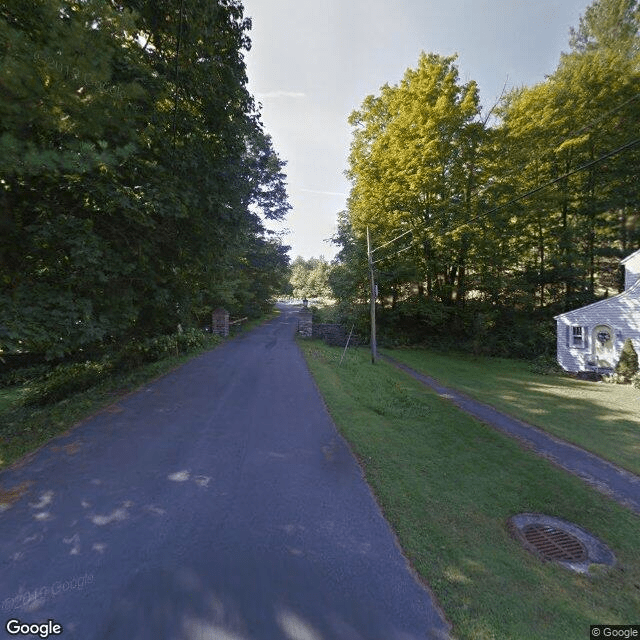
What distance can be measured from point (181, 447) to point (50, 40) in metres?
6.58

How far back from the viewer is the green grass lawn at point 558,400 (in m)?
7.54

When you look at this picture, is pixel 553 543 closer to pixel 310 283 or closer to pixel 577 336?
pixel 577 336

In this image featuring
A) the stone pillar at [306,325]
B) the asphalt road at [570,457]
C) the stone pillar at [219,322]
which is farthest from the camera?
the stone pillar at [306,325]

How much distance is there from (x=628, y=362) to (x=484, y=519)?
14.8 metres

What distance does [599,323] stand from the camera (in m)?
15.6

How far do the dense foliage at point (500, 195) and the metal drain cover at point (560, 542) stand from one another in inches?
615

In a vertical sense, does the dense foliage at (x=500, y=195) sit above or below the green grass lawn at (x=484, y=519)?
Result: above

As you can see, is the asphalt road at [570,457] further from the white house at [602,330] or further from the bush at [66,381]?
the bush at [66,381]

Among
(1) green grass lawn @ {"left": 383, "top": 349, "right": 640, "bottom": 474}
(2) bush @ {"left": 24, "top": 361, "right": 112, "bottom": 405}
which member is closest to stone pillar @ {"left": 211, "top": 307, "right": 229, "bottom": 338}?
(2) bush @ {"left": 24, "top": 361, "right": 112, "bottom": 405}

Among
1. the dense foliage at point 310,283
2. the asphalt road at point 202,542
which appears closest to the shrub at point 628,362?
the asphalt road at point 202,542

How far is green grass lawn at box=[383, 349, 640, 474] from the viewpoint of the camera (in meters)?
7.54

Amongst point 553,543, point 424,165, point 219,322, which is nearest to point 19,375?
point 219,322

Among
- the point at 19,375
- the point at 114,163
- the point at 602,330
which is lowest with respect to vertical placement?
the point at 19,375

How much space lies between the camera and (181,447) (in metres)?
6.26
